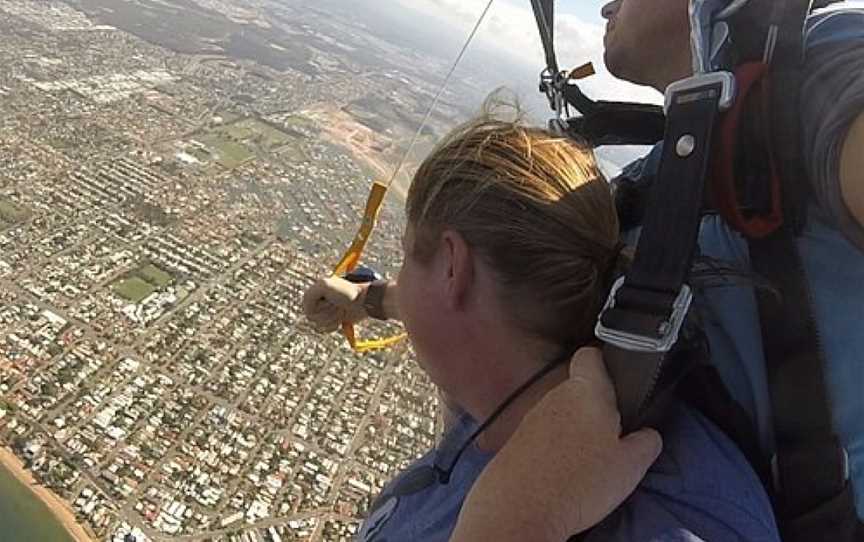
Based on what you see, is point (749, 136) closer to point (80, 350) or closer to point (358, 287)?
point (358, 287)

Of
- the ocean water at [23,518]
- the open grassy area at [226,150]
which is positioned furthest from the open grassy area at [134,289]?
the open grassy area at [226,150]

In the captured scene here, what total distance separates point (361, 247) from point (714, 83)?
895 millimetres

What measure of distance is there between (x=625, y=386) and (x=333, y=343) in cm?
1179

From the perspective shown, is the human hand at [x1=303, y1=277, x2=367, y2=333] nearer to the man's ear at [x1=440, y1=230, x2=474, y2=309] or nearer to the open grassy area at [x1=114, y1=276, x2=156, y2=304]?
the man's ear at [x1=440, y1=230, x2=474, y2=309]

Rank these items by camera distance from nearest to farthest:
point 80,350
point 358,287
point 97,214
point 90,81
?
point 358,287
point 80,350
point 97,214
point 90,81

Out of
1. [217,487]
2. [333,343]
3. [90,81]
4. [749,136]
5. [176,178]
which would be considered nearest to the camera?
[749,136]

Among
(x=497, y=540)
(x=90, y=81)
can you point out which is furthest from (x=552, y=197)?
(x=90, y=81)

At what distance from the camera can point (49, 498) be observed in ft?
25.4

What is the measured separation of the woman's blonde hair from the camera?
0.75 meters

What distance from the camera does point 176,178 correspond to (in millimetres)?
16703

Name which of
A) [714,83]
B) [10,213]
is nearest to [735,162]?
[714,83]

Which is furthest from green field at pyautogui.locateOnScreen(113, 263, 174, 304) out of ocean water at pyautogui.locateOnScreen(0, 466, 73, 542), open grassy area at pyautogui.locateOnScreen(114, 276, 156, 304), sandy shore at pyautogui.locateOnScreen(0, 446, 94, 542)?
ocean water at pyautogui.locateOnScreen(0, 466, 73, 542)

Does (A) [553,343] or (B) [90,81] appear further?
(B) [90,81]

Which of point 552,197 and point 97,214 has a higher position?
point 552,197
